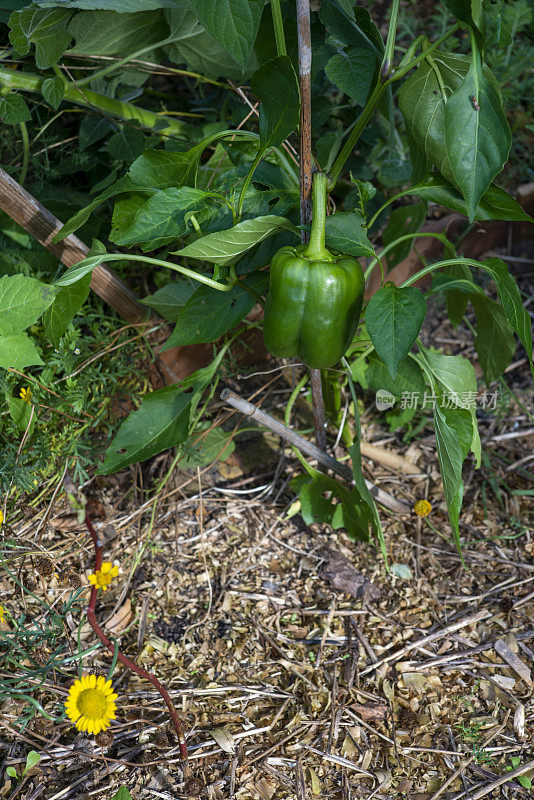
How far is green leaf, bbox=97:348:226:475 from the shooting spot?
0.90 metres

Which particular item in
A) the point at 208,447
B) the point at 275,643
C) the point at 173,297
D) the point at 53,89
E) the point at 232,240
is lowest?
the point at 275,643

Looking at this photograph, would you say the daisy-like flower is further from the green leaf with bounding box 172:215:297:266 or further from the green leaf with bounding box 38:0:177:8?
the green leaf with bounding box 38:0:177:8

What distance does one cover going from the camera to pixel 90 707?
80cm

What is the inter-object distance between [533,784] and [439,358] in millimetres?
606

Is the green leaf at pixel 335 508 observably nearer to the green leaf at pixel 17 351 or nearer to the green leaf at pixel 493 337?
the green leaf at pixel 493 337

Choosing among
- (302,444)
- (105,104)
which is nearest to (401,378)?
(302,444)

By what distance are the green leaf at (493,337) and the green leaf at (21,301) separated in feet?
2.17

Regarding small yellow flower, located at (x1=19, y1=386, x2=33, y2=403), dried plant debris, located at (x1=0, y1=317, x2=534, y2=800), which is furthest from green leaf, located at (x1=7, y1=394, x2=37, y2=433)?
dried plant debris, located at (x1=0, y1=317, x2=534, y2=800)

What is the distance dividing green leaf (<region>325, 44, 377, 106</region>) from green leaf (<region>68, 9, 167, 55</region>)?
381 millimetres

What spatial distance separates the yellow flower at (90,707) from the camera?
79cm

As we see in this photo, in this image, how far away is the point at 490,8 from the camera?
750 millimetres

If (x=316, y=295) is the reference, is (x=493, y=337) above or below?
below

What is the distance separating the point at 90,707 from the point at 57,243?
70cm

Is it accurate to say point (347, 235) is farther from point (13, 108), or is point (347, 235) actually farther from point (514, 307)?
point (13, 108)
